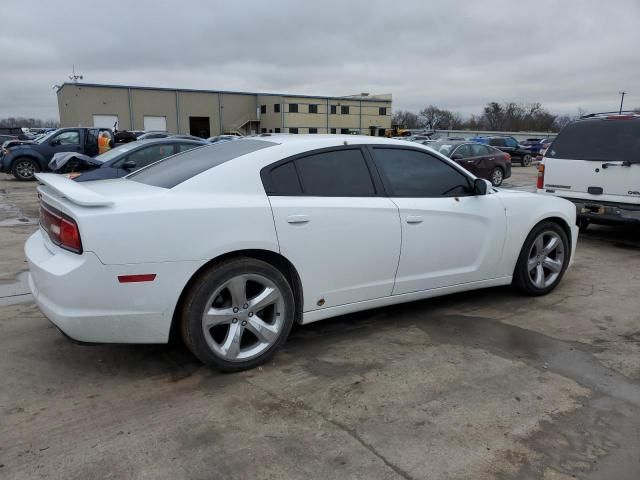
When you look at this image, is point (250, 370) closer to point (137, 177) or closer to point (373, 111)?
point (137, 177)

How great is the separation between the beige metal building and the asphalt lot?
55479 millimetres

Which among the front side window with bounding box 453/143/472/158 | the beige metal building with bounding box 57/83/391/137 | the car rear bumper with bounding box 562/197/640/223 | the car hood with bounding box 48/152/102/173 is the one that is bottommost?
the car rear bumper with bounding box 562/197/640/223

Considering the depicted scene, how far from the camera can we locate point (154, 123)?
5884 cm

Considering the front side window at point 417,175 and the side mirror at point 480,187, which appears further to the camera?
the side mirror at point 480,187

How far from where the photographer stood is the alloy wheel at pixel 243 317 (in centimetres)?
338

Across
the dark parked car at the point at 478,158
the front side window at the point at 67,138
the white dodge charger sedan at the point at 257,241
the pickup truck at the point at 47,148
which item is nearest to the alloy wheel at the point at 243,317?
the white dodge charger sedan at the point at 257,241

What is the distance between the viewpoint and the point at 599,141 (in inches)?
299

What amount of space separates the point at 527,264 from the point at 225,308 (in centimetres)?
307

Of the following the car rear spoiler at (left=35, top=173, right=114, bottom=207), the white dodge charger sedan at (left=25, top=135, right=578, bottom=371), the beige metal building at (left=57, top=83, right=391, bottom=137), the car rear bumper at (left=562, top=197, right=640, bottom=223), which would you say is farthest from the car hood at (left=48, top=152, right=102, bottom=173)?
the beige metal building at (left=57, top=83, right=391, bottom=137)

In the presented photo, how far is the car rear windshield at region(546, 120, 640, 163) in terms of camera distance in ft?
23.8

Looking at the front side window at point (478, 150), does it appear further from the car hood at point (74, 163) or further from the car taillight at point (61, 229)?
the car taillight at point (61, 229)

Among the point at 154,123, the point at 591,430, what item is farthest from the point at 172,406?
the point at 154,123

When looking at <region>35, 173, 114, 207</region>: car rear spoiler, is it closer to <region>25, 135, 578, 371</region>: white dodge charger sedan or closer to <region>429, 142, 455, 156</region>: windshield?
<region>25, 135, 578, 371</region>: white dodge charger sedan

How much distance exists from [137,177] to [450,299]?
10.2ft
